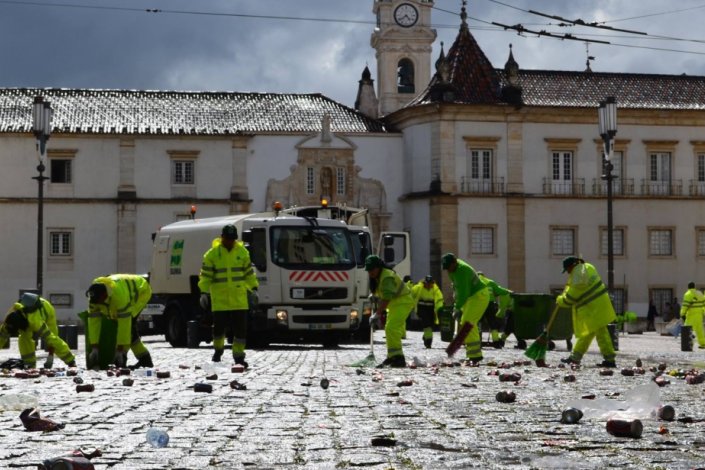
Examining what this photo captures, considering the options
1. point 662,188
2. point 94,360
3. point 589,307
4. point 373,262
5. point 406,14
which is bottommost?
point 94,360

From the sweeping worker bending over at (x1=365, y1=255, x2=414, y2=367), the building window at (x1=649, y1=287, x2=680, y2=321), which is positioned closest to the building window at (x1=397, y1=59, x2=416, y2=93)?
the building window at (x1=649, y1=287, x2=680, y2=321)

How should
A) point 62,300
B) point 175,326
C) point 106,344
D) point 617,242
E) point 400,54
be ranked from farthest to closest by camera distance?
point 400,54, point 617,242, point 62,300, point 175,326, point 106,344

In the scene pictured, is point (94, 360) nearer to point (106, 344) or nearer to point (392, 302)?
point (106, 344)

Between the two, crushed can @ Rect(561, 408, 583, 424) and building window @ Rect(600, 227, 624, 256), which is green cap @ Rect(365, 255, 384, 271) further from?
building window @ Rect(600, 227, 624, 256)

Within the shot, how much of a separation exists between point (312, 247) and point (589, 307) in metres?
10.6

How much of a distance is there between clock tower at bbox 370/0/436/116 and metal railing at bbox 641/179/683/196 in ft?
69.4

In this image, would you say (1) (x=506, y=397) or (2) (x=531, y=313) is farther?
(2) (x=531, y=313)

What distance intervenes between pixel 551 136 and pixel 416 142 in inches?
226

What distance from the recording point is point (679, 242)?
6144 centimetres

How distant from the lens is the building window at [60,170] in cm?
5956

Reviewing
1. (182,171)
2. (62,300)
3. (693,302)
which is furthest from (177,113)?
(693,302)

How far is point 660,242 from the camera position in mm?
61500

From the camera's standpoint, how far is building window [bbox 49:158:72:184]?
5956 cm

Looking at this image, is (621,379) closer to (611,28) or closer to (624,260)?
(611,28)
